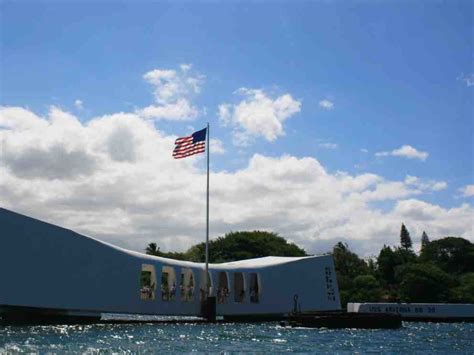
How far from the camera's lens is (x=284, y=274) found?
155ft

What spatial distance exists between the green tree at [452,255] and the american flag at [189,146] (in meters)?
62.2

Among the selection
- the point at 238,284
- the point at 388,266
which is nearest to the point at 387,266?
the point at 388,266

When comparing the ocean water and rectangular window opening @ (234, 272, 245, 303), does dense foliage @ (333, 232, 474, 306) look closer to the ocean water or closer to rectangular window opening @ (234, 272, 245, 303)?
rectangular window opening @ (234, 272, 245, 303)

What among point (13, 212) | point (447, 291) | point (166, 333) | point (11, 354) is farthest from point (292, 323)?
point (447, 291)

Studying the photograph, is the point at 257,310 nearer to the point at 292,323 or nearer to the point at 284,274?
the point at 284,274

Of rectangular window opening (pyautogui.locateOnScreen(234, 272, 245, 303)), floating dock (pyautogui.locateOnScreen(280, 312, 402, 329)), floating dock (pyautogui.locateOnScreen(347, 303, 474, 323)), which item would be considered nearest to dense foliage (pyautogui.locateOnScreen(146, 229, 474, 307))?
floating dock (pyautogui.locateOnScreen(347, 303, 474, 323))

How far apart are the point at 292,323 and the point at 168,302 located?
837cm

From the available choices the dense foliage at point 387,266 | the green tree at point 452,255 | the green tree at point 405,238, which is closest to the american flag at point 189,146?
the dense foliage at point 387,266

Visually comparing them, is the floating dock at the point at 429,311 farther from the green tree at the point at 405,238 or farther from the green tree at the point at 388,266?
the green tree at the point at 405,238

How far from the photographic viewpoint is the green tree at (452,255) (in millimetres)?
91812

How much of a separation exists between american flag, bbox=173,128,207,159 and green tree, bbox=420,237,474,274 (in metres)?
62.2

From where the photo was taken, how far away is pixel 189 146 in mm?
37875

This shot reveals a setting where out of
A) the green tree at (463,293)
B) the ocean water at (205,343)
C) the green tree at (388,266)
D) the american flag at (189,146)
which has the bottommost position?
the ocean water at (205,343)

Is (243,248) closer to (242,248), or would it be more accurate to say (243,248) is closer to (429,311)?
(242,248)
